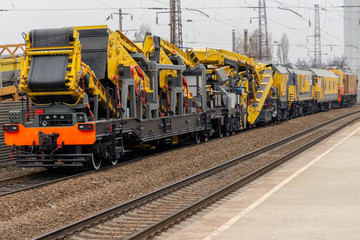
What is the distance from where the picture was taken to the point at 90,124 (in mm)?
13953

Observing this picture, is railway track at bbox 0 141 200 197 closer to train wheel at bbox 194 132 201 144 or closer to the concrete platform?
the concrete platform

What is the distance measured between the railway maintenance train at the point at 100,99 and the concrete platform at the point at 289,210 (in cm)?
437

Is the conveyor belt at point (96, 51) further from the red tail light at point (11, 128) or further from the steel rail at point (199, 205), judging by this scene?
the steel rail at point (199, 205)

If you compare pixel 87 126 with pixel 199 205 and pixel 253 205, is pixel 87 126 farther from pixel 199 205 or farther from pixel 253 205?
pixel 253 205

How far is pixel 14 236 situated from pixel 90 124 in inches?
227

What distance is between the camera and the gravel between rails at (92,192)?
9375 millimetres

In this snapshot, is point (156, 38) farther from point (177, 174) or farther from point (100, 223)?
point (100, 223)

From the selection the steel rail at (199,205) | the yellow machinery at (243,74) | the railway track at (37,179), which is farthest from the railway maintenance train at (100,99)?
the steel rail at (199,205)

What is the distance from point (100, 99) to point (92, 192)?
13.0ft

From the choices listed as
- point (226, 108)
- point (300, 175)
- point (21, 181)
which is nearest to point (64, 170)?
point (21, 181)

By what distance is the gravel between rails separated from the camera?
9.38 metres


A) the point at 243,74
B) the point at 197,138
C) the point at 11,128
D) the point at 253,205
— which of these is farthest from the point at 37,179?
the point at 243,74

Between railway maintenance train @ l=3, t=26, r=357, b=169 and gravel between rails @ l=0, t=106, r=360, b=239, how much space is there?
90cm

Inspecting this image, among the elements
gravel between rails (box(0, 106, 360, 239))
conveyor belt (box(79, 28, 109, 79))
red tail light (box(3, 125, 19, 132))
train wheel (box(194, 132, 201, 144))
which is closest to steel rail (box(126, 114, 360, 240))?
gravel between rails (box(0, 106, 360, 239))
